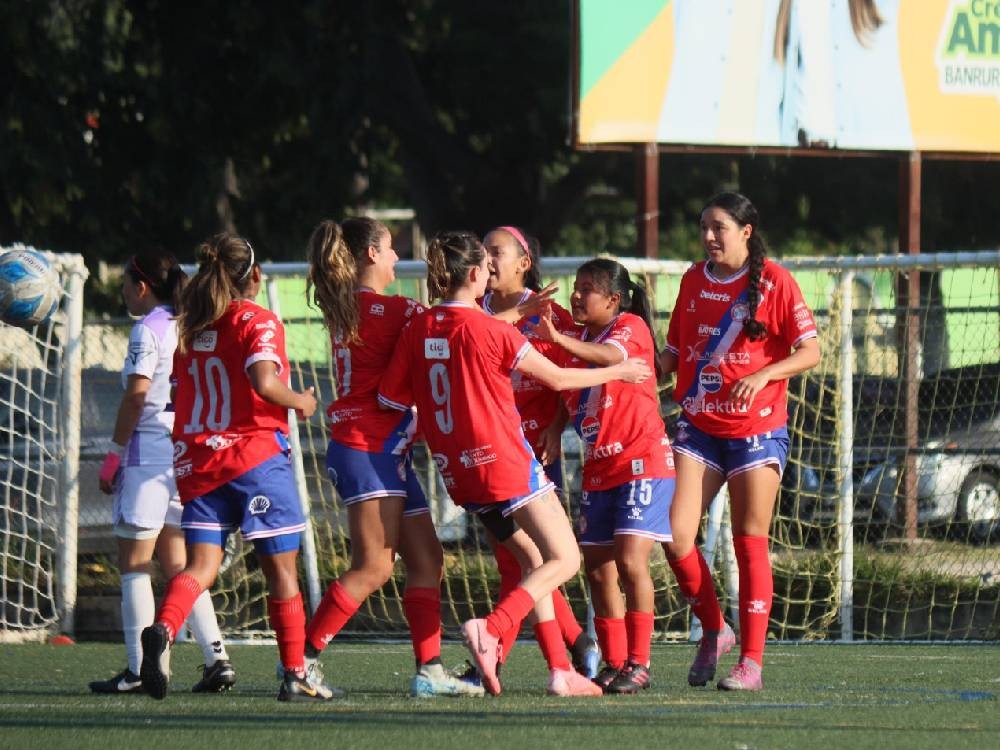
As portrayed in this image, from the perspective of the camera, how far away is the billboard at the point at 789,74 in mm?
11758

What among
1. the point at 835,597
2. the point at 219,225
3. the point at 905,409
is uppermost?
the point at 219,225

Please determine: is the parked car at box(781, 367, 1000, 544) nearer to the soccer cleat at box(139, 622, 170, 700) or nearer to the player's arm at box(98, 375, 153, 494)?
the player's arm at box(98, 375, 153, 494)

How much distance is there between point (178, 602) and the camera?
6.26 metres

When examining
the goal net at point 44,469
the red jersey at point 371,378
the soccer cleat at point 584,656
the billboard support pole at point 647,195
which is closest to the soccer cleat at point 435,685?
the soccer cleat at point 584,656

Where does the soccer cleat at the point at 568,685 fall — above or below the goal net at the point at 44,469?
below

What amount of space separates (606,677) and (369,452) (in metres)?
1.33

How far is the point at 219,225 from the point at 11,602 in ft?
39.0

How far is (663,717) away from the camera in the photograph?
587 centimetres

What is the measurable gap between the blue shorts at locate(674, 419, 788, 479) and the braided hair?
1.35 ft

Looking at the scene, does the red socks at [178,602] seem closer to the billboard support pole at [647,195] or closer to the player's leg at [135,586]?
the player's leg at [135,586]

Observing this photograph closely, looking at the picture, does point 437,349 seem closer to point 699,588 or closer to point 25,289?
point 699,588

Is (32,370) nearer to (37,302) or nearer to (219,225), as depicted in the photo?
(37,302)

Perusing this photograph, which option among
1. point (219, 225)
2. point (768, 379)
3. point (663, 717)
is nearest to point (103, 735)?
point (663, 717)

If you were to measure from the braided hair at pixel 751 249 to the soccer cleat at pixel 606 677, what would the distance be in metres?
1.43
